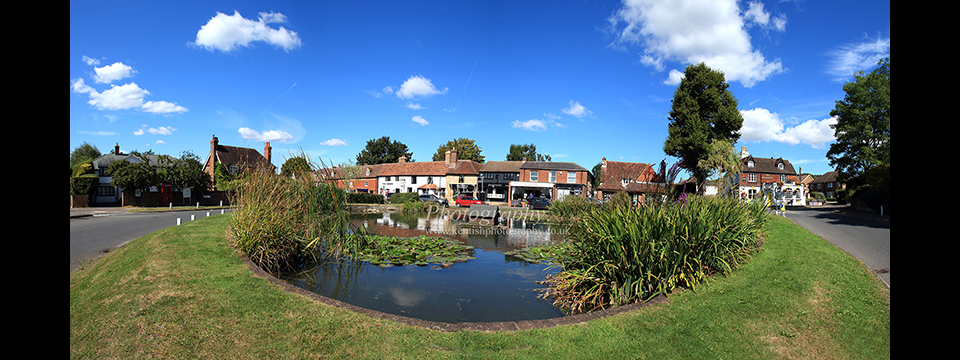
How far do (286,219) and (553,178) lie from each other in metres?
43.0

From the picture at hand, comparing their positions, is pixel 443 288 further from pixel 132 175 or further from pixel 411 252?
pixel 132 175

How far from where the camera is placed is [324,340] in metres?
4.79

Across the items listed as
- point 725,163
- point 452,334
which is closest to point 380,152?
point 725,163

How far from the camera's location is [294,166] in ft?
32.1

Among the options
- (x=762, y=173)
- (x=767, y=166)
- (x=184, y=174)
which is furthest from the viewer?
(x=767, y=166)

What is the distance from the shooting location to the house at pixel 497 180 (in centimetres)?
5234

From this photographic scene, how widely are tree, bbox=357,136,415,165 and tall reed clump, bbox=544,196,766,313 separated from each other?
71148 mm

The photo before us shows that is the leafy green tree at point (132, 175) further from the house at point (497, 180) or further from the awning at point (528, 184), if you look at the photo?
the awning at point (528, 184)

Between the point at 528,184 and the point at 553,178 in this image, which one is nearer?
the point at 553,178

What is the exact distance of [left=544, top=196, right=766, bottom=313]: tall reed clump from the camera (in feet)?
22.3

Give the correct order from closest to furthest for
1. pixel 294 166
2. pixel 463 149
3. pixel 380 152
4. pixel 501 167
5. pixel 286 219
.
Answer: pixel 286 219 < pixel 294 166 < pixel 501 167 < pixel 463 149 < pixel 380 152

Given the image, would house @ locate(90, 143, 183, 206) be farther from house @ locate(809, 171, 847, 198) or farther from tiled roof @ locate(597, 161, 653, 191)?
house @ locate(809, 171, 847, 198)
